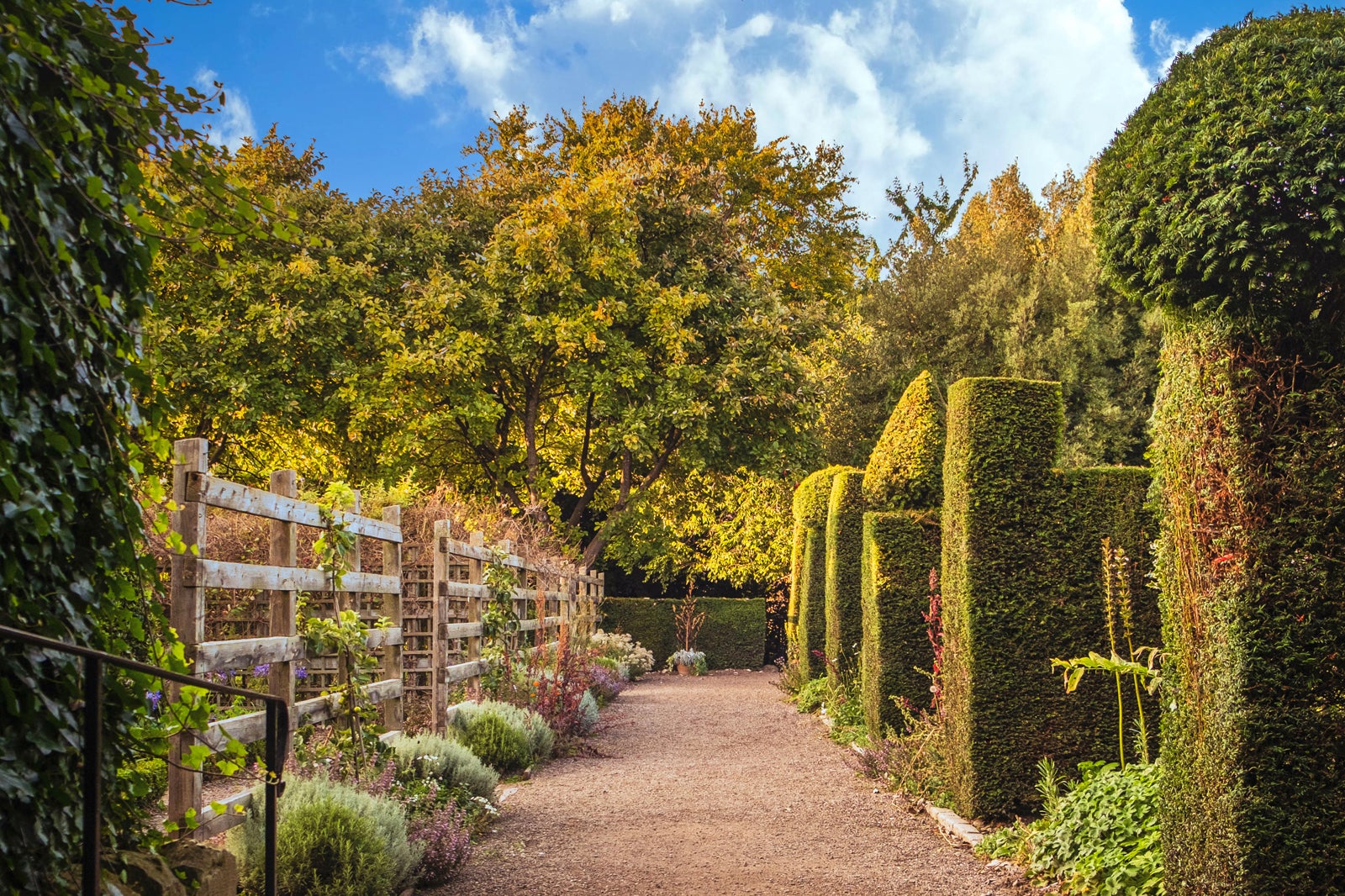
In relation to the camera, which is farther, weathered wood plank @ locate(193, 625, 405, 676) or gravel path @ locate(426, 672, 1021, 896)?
gravel path @ locate(426, 672, 1021, 896)

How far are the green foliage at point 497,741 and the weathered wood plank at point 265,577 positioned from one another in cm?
236

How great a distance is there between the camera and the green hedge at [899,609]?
8984mm

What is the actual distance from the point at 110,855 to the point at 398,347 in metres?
15.3

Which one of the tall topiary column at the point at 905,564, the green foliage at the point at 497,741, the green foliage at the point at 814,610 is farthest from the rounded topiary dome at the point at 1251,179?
the green foliage at the point at 814,610

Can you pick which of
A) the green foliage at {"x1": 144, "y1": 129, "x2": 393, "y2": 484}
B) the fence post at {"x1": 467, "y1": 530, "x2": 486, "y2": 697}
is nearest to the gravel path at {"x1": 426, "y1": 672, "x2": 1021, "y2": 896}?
the fence post at {"x1": 467, "y1": 530, "x2": 486, "y2": 697}

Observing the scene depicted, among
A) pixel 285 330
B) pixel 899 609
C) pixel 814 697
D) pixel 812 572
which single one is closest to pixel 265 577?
pixel 899 609

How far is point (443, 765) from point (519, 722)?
2198mm

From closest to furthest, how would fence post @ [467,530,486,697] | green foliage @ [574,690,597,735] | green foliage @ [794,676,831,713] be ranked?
fence post @ [467,530,486,697]
green foliage @ [574,690,597,735]
green foliage @ [794,676,831,713]

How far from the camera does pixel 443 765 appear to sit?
6.48 metres

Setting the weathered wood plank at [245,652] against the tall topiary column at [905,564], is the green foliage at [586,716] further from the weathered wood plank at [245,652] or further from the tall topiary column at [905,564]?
the weathered wood plank at [245,652]

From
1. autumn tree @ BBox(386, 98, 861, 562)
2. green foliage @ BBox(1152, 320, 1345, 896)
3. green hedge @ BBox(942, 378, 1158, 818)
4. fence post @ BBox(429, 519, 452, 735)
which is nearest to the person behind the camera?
green foliage @ BBox(1152, 320, 1345, 896)

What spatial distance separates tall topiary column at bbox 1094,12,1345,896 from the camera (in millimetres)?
3721

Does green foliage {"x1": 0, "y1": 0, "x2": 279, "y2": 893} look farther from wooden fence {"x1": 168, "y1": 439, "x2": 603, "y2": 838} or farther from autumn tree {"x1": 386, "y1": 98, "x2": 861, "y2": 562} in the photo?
autumn tree {"x1": 386, "y1": 98, "x2": 861, "y2": 562}

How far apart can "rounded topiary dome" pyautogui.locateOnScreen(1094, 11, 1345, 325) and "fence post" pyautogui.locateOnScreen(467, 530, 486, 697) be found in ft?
22.2
